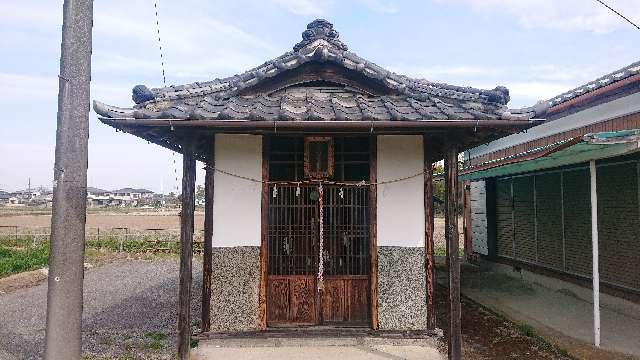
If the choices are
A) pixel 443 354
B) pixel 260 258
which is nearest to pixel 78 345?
pixel 260 258

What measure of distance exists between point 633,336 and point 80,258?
8.78 m

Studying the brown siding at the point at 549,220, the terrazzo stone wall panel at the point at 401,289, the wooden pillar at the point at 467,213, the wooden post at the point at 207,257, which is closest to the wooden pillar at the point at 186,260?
the wooden post at the point at 207,257

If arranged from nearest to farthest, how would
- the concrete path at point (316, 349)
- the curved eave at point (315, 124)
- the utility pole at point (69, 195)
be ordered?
the utility pole at point (69, 195), the curved eave at point (315, 124), the concrete path at point (316, 349)

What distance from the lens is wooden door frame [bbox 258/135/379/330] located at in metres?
6.88

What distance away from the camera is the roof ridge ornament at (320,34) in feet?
27.6

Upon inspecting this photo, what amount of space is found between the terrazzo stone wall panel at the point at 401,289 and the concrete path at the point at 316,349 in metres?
0.34

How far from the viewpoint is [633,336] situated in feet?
24.6

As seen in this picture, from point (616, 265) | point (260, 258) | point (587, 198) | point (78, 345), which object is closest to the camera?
point (78, 345)

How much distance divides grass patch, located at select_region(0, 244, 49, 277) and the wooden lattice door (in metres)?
13.3

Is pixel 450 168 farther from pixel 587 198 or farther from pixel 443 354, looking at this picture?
pixel 587 198

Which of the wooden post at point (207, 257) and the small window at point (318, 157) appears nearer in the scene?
the wooden post at point (207, 257)

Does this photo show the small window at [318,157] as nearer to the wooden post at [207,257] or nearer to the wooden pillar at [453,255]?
the wooden post at [207,257]

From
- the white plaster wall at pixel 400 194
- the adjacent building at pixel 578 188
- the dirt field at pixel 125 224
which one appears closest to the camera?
the white plaster wall at pixel 400 194

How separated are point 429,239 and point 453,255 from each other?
893mm
